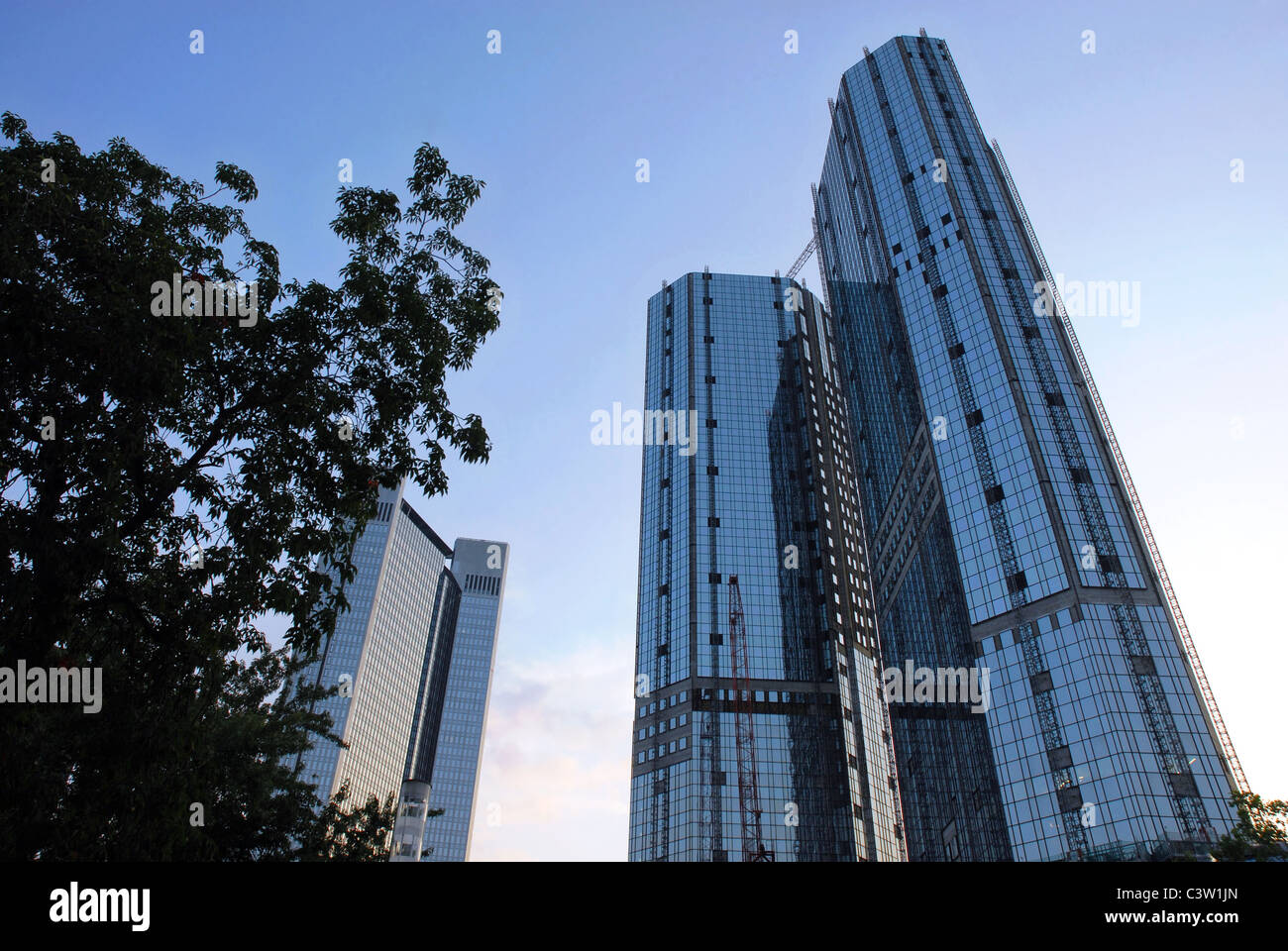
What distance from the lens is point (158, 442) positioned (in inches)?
552

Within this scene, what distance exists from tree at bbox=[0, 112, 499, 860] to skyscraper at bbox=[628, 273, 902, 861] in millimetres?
→ 131754

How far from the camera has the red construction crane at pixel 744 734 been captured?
13450 cm

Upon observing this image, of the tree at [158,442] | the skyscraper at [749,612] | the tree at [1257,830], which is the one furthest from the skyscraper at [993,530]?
the tree at [158,442]

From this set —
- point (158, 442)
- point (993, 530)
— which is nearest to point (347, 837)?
point (158, 442)

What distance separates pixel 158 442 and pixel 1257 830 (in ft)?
175

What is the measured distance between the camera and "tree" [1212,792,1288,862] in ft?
139

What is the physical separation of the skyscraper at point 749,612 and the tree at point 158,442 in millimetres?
131754

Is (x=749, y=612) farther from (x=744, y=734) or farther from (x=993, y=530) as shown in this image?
(x=993, y=530)

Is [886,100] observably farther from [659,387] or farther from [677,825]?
[677,825]

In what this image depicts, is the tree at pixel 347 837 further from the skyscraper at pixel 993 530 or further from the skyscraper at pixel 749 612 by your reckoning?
the skyscraper at pixel 749 612

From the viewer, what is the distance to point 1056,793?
298 feet

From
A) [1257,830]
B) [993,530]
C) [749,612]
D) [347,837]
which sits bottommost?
[347,837]

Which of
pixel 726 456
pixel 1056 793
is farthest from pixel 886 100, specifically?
pixel 1056 793
